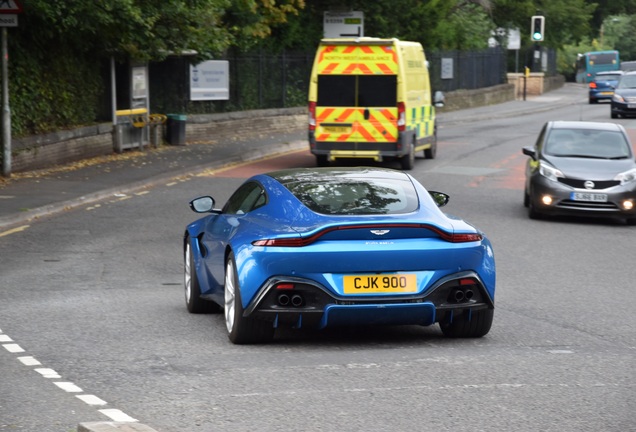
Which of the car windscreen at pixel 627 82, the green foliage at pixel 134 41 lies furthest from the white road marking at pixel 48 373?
the car windscreen at pixel 627 82

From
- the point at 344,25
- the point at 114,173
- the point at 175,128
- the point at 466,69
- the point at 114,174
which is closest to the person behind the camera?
the point at 114,174

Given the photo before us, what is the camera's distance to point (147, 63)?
31375 millimetres

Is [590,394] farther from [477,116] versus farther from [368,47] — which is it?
[477,116]

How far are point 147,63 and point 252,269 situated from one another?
22.9 meters

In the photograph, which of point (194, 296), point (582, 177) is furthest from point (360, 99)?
point (194, 296)

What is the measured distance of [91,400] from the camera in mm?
7551

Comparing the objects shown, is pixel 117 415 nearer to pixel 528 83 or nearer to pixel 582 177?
pixel 582 177

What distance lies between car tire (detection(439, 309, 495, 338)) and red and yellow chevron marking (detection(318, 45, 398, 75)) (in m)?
16.2

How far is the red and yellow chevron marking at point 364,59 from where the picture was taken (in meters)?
25.6

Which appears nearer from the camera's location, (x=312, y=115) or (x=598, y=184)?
(x=598, y=184)

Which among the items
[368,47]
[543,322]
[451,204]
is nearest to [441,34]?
[368,47]

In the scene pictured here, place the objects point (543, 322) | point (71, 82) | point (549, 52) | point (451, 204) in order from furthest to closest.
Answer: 1. point (549, 52)
2. point (71, 82)
3. point (451, 204)
4. point (543, 322)

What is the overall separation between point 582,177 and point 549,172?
Result: 1.67 ft

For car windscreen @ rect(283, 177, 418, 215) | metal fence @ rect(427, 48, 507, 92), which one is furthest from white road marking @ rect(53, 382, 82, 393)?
metal fence @ rect(427, 48, 507, 92)
